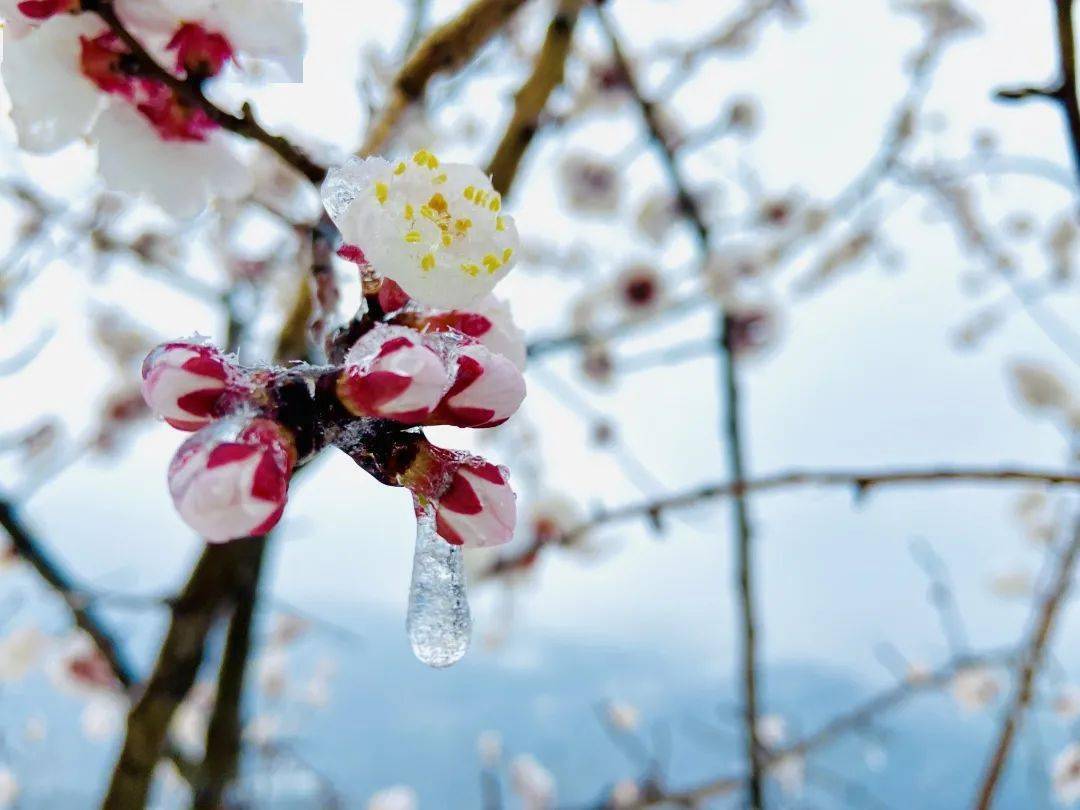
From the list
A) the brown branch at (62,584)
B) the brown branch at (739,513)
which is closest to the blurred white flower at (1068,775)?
the brown branch at (739,513)

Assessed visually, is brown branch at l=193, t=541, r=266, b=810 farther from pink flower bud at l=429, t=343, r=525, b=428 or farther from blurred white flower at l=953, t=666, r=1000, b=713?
blurred white flower at l=953, t=666, r=1000, b=713

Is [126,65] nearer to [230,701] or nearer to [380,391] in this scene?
[380,391]

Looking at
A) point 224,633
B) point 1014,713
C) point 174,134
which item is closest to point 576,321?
point 224,633

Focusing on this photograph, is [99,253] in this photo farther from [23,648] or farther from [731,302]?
[731,302]

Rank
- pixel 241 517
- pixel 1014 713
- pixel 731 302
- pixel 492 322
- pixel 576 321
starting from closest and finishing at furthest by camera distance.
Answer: pixel 241 517 < pixel 492 322 < pixel 1014 713 < pixel 731 302 < pixel 576 321

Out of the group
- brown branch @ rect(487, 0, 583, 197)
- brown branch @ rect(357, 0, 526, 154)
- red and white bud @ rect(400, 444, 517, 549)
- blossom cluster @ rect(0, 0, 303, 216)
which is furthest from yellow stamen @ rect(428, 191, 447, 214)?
brown branch @ rect(487, 0, 583, 197)
